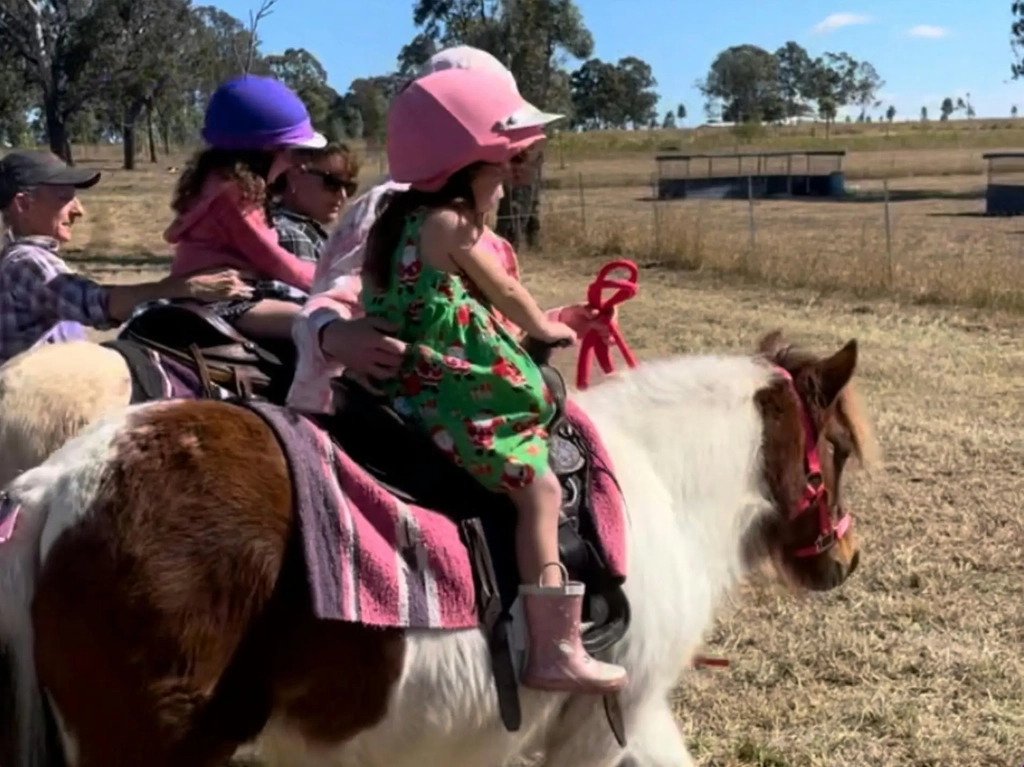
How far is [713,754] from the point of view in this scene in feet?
14.1

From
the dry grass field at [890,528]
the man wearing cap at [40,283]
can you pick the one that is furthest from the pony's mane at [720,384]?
the man wearing cap at [40,283]

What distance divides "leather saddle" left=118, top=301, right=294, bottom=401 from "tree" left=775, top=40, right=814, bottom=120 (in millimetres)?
121215

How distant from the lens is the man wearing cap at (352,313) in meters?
2.91

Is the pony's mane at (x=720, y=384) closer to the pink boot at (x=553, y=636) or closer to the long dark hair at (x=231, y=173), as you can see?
the pink boot at (x=553, y=636)

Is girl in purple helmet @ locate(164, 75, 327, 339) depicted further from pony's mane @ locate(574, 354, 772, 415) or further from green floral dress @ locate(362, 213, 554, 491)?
green floral dress @ locate(362, 213, 554, 491)

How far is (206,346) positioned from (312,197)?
1025 millimetres

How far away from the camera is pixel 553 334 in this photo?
10.4ft

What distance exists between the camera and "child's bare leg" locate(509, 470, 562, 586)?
289 centimetres

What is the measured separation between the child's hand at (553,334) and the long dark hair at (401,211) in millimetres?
339

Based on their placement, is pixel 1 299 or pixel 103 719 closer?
pixel 103 719

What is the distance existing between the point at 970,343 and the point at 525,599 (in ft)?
31.6

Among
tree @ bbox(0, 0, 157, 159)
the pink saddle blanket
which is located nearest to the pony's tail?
the pink saddle blanket

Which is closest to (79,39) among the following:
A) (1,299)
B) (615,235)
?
(615,235)

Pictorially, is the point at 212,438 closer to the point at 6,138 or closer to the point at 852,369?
the point at 852,369
